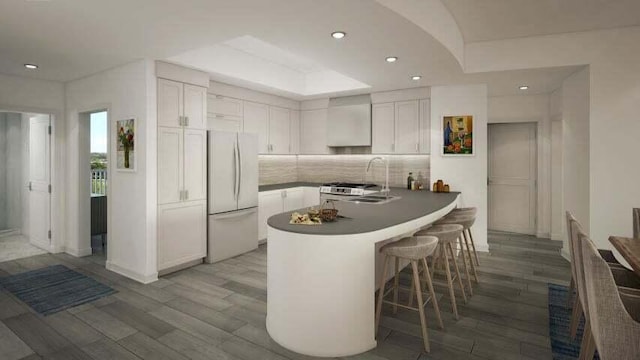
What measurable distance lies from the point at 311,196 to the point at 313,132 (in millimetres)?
1233

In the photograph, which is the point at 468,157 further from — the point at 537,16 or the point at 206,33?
the point at 206,33

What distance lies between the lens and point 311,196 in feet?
21.2

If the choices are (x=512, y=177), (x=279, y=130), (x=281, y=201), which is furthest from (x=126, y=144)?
(x=512, y=177)

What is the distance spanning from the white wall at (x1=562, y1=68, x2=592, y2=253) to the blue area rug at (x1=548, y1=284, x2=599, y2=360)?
1.21 m

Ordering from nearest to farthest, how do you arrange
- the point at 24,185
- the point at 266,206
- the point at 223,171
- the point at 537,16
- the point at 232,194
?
1. the point at 537,16
2. the point at 223,171
3. the point at 232,194
4. the point at 266,206
5. the point at 24,185

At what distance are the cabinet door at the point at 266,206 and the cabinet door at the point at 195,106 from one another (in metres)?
1.58

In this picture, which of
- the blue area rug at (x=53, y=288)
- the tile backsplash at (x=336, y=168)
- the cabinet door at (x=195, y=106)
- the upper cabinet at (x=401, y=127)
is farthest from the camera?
the tile backsplash at (x=336, y=168)

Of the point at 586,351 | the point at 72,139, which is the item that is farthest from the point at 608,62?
the point at 72,139

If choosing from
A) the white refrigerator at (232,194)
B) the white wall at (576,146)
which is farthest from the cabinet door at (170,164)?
the white wall at (576,146)

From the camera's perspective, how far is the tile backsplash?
5.96m

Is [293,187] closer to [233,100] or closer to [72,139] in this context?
[233,100]

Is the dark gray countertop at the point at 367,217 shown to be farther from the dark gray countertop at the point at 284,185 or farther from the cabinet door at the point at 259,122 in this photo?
the cabinet door at the point at 259,122

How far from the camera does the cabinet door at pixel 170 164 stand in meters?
4.12

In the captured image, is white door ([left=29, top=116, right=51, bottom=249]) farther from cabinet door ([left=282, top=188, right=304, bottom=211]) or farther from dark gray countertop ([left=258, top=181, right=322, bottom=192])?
cabinet door ([left=282, top=188, right=304, bottom=211])
